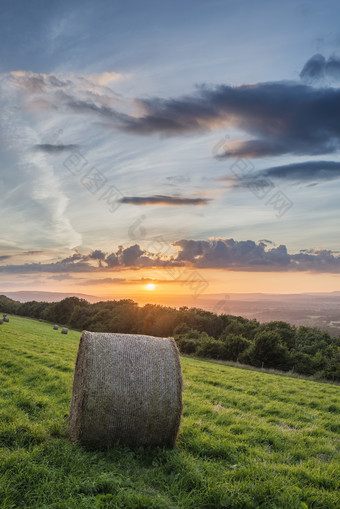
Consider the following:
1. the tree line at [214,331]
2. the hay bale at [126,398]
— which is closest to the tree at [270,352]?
the tree line at [214,331]

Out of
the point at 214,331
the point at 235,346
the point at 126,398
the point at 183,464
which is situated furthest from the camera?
the point at 214,331

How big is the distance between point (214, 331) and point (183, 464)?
164 ft

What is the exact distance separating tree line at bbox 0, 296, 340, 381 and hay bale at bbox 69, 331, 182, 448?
2549 centimetres

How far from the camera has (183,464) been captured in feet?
20.3

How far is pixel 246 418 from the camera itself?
952 cm

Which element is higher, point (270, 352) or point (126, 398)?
point (126, 398)

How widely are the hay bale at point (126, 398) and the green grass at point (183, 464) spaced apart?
0.88ft

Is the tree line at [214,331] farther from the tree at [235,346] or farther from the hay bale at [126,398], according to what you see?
the hay bale at [126,398]

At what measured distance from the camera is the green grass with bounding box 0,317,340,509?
5086 millimetres

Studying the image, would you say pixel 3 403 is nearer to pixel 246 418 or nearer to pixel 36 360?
pixel 246 418

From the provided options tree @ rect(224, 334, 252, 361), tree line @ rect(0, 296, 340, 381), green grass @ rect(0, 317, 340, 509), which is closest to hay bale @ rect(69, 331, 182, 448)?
green grass @ rect(0, 317, 340, 509)

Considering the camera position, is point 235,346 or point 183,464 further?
point 235,346

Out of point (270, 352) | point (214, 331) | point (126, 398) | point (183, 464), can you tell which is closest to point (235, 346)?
point (270, 352)

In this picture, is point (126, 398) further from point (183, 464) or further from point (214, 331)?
point (214, 331)
